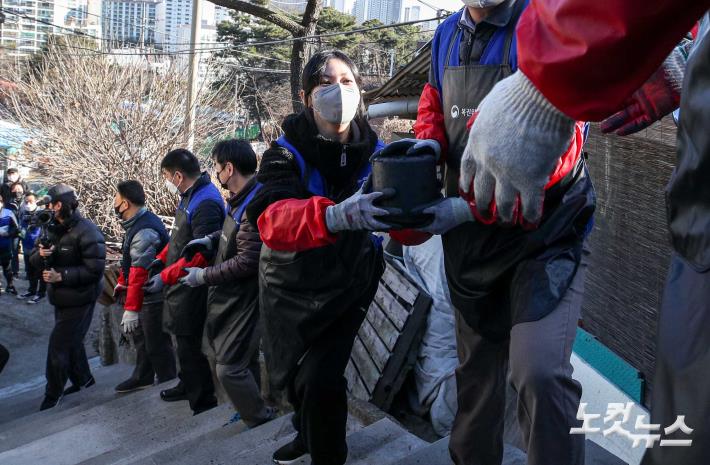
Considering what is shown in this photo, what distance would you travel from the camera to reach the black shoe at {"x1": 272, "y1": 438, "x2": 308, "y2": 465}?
3536 mm

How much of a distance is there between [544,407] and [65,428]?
17.6 feet

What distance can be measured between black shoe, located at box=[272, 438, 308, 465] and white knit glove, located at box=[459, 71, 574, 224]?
2.18 m

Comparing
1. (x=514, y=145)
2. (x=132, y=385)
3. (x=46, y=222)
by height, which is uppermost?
(x=514, y=145)

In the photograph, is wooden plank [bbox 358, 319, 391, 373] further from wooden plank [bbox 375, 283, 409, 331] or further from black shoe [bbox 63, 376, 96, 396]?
black shoe [bbox 63, 376, 96, 396]

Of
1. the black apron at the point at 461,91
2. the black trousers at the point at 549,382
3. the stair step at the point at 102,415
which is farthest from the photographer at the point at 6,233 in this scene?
the black trousers at the point at 549,382

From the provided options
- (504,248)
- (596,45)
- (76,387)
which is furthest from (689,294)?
(76,387)

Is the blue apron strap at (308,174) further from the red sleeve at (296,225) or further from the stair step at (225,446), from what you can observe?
the stair step at (225,446)

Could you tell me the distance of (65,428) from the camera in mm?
6273

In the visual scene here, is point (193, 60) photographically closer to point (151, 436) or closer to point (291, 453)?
point (151, 436)

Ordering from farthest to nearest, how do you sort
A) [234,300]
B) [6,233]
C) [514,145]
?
1. [6,233]
2. [234,300]
3. [514,145]

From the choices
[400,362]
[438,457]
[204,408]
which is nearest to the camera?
[438,457]

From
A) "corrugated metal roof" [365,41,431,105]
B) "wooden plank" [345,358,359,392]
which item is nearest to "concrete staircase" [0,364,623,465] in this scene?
"wooden plank" [345,358,359,392]

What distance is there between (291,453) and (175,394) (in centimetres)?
298

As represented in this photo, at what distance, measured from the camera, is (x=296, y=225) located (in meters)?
2.66
